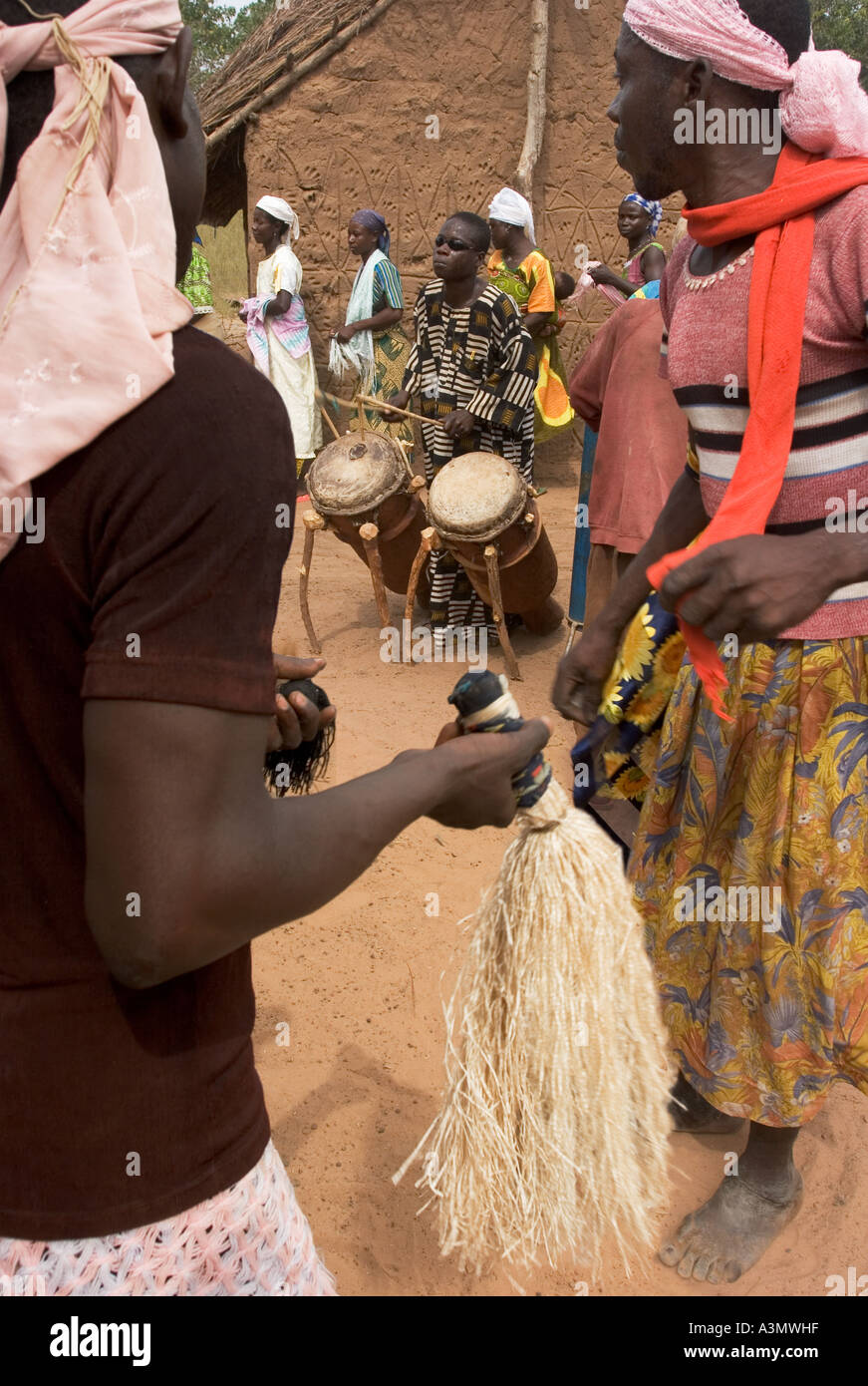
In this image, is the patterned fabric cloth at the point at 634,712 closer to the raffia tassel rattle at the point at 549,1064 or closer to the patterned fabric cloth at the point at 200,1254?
the raffia tassel rattle at the point at 549,1064

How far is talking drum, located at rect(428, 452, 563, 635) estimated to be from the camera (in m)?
5.55

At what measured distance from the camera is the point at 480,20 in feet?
30.3

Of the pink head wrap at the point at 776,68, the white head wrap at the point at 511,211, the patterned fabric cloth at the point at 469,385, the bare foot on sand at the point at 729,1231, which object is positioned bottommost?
the bare foot on sand at the point at 729,1231

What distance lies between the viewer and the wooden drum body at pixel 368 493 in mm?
5996

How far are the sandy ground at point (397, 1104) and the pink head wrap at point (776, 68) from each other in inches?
48.1

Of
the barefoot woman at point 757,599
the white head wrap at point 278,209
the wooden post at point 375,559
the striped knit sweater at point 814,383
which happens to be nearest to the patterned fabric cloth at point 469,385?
the wooden post at point 375,559

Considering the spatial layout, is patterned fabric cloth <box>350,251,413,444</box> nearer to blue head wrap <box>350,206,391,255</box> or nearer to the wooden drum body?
blue head wrap <box>350,206,391,255</box>

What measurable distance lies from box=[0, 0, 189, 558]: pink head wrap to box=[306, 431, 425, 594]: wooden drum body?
5.03 m

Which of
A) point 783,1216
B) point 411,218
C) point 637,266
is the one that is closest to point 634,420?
point 637,266

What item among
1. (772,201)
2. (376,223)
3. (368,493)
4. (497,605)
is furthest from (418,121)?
(772,201)

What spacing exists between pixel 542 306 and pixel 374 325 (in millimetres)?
1680

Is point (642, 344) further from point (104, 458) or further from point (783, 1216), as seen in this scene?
point (104, 458)

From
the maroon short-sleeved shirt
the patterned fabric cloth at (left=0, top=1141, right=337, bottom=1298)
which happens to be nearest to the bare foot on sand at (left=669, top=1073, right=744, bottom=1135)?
the patterned fabric cloth at (left=0, top=1141, right=337, bottom=1298)

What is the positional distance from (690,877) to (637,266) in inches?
177
